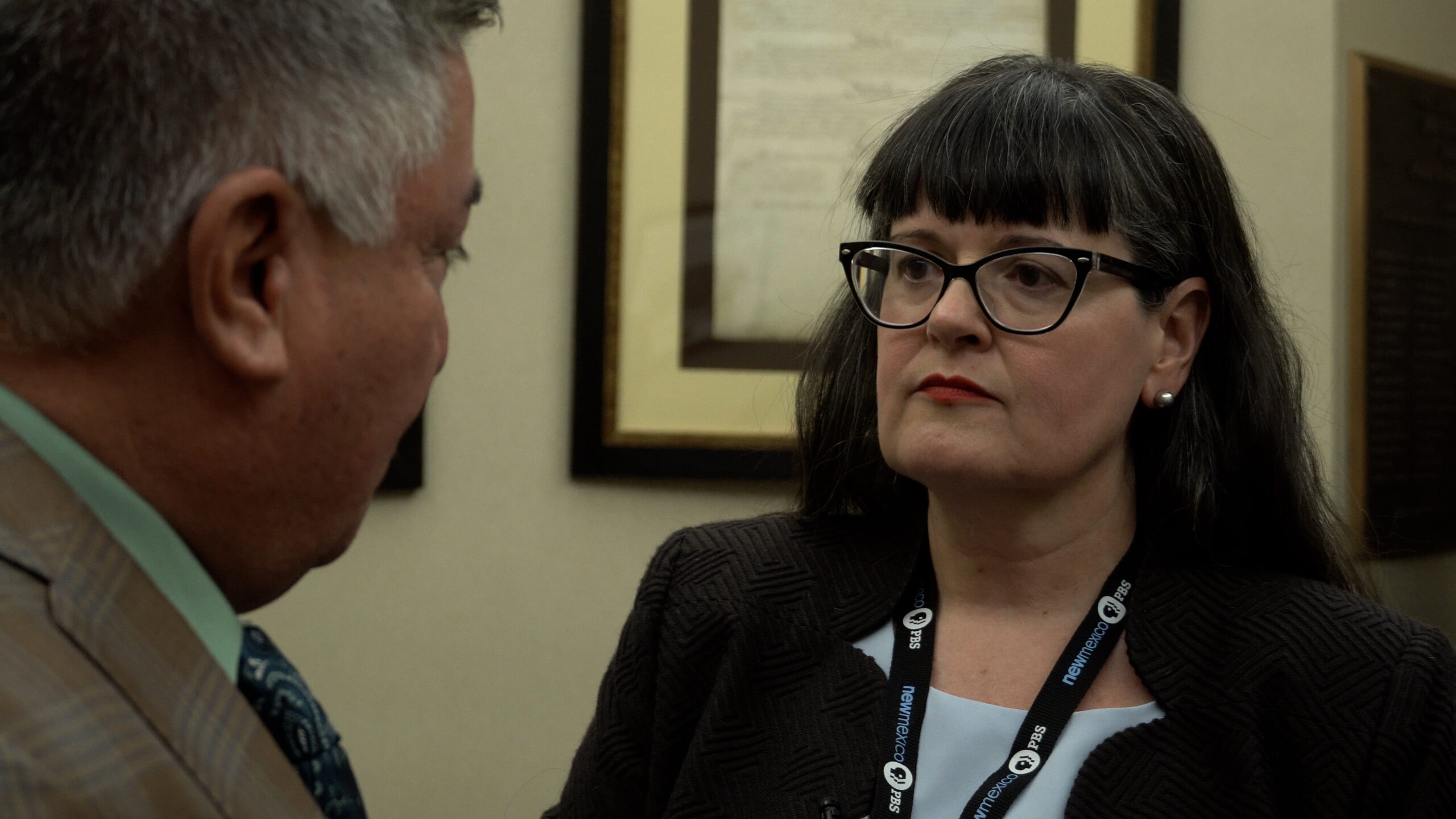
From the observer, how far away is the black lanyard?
1.31m

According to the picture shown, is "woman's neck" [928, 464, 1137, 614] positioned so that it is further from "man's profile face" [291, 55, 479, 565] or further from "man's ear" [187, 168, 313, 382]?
"man's ear" [187, 168, 313, 382]

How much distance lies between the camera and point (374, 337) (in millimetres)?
845

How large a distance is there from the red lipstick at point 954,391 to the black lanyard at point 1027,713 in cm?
27

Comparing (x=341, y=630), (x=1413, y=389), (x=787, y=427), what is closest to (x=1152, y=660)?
(x=787, y=427)

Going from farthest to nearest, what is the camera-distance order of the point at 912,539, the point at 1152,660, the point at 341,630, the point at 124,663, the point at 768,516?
the point at 341,630, the point at 768,516, the point at 912,539, the point at 1152,660, the point at 124,663

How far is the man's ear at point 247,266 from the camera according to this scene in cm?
74

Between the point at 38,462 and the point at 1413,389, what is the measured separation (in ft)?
7.74

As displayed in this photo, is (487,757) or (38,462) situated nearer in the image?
(38,462)

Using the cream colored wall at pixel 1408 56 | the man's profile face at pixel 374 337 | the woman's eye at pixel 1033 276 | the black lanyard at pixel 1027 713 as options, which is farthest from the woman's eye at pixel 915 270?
the cream colored wall at pixel 1408 56

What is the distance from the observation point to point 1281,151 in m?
2.35

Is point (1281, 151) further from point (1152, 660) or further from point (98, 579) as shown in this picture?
point (98, 579)

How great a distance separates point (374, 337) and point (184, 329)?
124 mm

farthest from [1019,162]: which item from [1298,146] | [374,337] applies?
[1298,146]

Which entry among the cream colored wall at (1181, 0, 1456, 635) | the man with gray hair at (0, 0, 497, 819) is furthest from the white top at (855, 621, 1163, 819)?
the cream colored wall at (1181, 0, 1456, 635)
